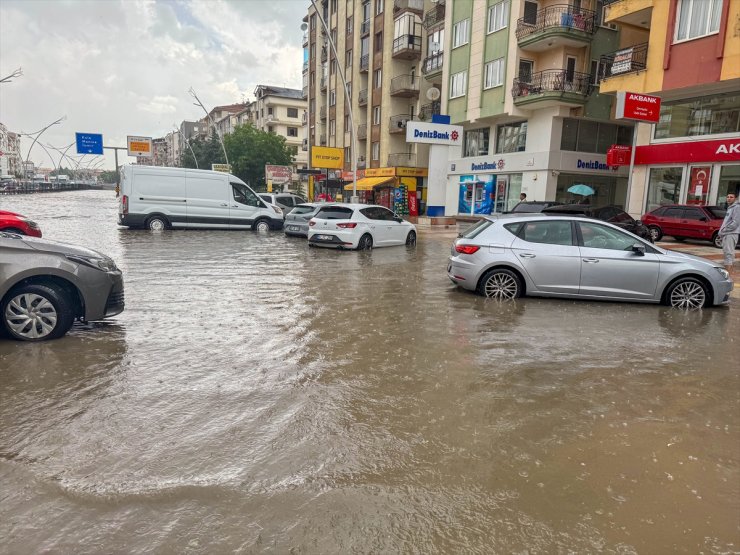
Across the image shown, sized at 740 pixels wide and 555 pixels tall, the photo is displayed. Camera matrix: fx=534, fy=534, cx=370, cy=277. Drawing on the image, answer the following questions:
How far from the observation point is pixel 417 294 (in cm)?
991

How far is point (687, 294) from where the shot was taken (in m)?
9.07

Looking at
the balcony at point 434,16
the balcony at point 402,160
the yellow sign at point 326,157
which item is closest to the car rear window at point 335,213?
the balcony at point 402,160

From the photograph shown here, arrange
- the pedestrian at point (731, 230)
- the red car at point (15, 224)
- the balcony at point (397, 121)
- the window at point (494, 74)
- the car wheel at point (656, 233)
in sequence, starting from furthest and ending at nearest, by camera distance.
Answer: the balcony at point (397, 121) < the window at point (494, 74) < the car wheel at point (656, 233) < the pedestrian at point (731, 230) < the red car at point (15, 224)

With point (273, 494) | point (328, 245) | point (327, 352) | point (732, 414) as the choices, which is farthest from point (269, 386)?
point (328, 245)

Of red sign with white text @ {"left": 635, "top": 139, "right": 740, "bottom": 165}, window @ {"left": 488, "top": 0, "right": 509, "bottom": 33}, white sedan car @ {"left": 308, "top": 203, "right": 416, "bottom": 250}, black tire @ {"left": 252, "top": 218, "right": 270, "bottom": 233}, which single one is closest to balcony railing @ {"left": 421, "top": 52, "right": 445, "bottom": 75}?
window @ {"left": 488, "top": 0, "right": 509, "bottom": 33}

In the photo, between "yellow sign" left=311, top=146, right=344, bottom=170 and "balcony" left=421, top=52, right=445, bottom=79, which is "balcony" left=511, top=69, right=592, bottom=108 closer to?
"balcony" left=421, top=52, right=445, bottom=79

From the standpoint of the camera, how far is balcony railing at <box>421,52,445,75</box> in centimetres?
3753

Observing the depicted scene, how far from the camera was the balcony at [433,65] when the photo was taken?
123 feet

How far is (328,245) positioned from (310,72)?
4926 cm

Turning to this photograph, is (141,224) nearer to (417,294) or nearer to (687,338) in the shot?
(417,294)

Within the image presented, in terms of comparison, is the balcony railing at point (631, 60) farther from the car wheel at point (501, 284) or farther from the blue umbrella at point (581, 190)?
the car wheel at point (501, 284)

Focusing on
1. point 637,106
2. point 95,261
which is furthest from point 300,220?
point 637,106

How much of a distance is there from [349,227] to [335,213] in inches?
29.9

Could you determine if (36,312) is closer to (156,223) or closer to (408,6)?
(156,223)
